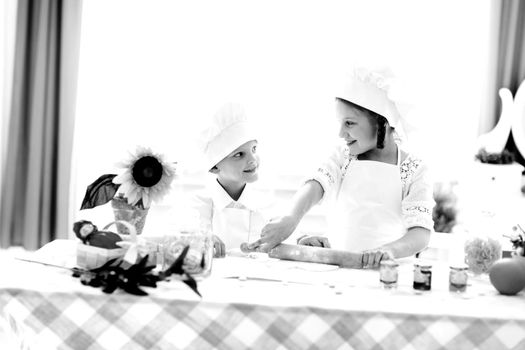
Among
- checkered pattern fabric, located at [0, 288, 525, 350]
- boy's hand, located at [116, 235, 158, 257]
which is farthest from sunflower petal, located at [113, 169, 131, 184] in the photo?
checkered pattern fabric, located at [0, 288, 525, 350]

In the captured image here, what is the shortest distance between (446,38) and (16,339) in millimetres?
3296

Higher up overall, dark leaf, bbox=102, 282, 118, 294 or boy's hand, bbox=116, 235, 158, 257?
boy's hand, bbox=116, 235, 158, 257

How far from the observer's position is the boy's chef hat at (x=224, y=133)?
2383mm

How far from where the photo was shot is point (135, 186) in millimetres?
2074

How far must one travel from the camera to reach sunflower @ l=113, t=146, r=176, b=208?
2064 mm

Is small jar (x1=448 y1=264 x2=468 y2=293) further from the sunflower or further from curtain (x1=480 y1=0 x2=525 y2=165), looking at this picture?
curtain (x1=480 y1=0 x2=525 y2=165)

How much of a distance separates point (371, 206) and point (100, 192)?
2.82 ft

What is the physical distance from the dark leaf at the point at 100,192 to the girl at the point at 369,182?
518 millimetres

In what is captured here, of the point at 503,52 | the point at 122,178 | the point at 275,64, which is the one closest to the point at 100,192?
the point at 122,178

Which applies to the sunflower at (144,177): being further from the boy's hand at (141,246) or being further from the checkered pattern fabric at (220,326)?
the checkered pattern fabric at (220,326)

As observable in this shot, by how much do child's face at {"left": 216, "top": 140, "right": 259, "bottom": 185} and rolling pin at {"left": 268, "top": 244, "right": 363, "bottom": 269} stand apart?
1.30ft

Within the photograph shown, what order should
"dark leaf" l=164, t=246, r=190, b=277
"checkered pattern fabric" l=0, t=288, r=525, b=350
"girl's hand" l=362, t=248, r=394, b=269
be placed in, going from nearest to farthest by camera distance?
"checkered pattern fabric" l=0, t=288, r=525, b=350, "dark leaf" l=164, t=246, r=190, b=277, "girl's hand" l=362, t=248, r=394, b=269

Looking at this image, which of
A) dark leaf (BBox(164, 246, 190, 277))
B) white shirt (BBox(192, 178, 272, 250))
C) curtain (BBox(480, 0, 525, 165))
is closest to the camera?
dark leaf (BBox(164, 246, 190, 277))

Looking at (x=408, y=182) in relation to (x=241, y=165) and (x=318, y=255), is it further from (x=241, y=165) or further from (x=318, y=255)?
(x=241, y=165)
